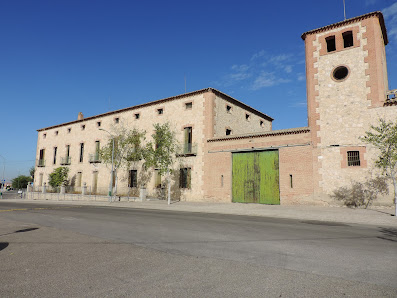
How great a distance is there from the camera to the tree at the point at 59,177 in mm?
35903

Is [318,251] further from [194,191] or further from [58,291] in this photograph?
[194,191]

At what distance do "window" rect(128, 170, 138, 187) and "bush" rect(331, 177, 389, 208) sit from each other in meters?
20.1

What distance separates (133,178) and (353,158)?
2194 cm

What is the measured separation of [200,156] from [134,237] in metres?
16.8

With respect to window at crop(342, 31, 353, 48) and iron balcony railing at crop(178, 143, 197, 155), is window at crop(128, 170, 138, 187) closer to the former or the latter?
iron balcony railing at crop(178, 143, 197, 155)

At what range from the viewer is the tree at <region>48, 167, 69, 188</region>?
118 ft

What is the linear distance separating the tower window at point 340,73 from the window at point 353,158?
17.6 feet

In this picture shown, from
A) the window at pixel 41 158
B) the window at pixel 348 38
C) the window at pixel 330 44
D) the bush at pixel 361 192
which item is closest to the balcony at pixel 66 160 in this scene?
the window at pixel 41 158

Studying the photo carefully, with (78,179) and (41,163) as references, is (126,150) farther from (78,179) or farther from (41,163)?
(41,163)

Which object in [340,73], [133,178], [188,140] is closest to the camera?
[340,73]

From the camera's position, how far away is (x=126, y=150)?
97.7ft

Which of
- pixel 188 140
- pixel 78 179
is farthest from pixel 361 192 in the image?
pixel 78 179

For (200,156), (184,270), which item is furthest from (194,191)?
(184,270)

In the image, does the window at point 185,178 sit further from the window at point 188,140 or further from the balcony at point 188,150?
the window at point 188,140
